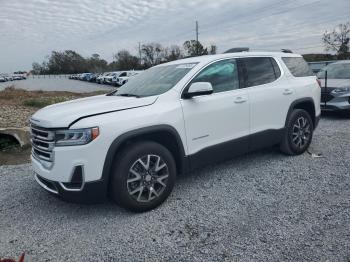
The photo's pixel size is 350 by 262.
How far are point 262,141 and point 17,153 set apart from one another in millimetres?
4846

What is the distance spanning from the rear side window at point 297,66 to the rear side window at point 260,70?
35cm

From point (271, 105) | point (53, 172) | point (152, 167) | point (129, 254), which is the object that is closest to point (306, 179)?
point (271, 105)

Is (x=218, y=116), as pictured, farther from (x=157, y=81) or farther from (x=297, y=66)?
(x=297, y=66)

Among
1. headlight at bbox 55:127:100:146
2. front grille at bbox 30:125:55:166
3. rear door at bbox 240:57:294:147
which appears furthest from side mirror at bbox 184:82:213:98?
front grille at bbox 30:125:55:166

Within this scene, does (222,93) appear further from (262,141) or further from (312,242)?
(312,242)

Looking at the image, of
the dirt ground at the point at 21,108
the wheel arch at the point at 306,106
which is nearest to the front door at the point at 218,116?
the wheel arch at the point at 306,106

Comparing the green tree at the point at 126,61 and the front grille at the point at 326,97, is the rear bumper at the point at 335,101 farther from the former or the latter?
the green tree at the point at 126,61

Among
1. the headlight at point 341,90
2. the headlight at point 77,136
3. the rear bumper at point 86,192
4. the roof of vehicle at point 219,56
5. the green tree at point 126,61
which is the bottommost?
the rear bumper at point 86,192

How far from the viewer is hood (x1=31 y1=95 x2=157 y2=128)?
3461mm

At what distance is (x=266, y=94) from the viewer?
495cm

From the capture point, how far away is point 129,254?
305 cm

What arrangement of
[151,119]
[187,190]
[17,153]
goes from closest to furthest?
[151,119] < [187,190] < [17,153]

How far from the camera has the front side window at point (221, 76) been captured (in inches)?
173

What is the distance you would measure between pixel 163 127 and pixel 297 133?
2783mm
